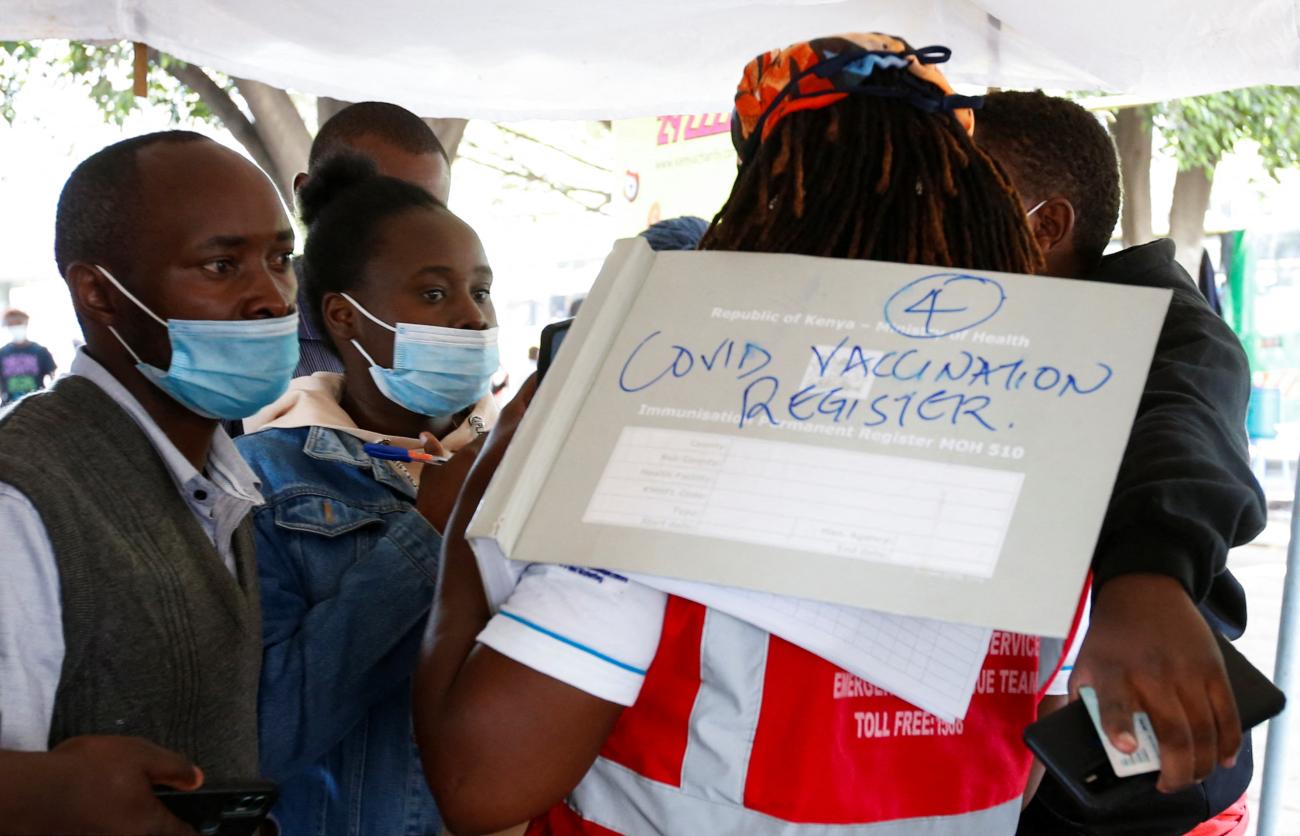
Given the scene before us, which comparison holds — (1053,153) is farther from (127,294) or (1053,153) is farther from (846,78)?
Answer: (127,294)

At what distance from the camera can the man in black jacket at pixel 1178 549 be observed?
3.29ft

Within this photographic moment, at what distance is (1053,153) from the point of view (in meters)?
1.99

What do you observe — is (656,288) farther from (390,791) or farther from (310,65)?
(310,65)

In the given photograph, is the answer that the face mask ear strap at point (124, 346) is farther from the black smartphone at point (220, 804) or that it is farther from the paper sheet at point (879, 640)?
the paper sheet at point (879, 640)

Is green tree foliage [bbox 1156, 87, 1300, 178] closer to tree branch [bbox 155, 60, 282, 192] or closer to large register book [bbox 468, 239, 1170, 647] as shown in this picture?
tree branch [bbox 155, 60, 282, 192]

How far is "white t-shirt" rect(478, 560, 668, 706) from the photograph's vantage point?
1.08 meters

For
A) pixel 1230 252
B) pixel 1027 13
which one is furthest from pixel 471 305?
pixel 1230 252

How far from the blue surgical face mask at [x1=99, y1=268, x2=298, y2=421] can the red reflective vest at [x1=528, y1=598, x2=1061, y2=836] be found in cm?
86

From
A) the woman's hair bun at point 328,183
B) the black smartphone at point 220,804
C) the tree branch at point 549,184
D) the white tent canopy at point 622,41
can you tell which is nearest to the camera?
the black smartphone at point 220,804

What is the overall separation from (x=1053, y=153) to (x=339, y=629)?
1292 millimetres

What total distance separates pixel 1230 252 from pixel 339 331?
38.4 ft

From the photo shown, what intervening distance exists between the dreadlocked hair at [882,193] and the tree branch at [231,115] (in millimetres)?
5516

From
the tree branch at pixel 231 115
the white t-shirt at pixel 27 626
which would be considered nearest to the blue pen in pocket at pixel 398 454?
the white t-shirt at pixel 27 626

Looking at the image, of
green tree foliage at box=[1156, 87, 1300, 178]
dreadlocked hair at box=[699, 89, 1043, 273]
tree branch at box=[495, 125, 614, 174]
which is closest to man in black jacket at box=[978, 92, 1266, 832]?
dreadlocked hair at box=[699, 89, 1043, 273]
